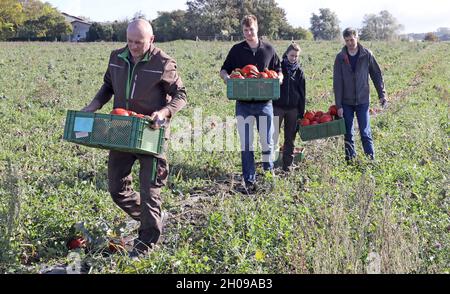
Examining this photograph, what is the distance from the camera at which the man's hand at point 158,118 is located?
14.1 ft

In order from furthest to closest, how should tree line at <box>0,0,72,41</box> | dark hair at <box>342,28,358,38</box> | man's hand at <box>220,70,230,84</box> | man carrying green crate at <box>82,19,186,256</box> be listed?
tree line at <box>0,0,72,41</box> → dark hair at <box>342,28,358,38</box> → man's hand at <box>220,70,230,84</box> → man carrying green crate at <box>82,19,186,256</box>

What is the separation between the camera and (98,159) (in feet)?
24.9

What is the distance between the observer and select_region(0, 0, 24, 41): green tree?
59.1m

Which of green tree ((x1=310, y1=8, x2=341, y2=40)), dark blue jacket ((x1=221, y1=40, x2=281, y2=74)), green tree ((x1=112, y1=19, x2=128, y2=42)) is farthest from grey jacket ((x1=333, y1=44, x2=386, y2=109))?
green tree ((x1=310, y1=8, x2=341, y2=40))

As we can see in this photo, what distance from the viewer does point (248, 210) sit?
17.0 feet

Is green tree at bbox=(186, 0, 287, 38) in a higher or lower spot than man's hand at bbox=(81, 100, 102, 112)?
higher

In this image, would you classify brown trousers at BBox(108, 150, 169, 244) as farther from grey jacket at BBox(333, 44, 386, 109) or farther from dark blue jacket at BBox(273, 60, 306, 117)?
grey jacket at BBox(333, 44, 386, 109)

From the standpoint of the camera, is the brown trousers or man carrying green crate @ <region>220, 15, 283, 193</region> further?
man carrying green crate @ <region>220, 15, 283, 193</region>

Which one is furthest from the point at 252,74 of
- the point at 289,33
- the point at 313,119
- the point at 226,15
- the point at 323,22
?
the point at 323,22

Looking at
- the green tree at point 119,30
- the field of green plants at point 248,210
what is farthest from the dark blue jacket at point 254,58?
the green tree at point 119,30

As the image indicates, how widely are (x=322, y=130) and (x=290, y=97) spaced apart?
1.85 feet

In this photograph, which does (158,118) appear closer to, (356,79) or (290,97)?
(290,97)

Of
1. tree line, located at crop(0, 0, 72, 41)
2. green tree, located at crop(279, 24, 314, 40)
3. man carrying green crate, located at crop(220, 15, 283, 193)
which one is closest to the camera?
man carrying green crate, located at crop(220, 15, 283, 193)
